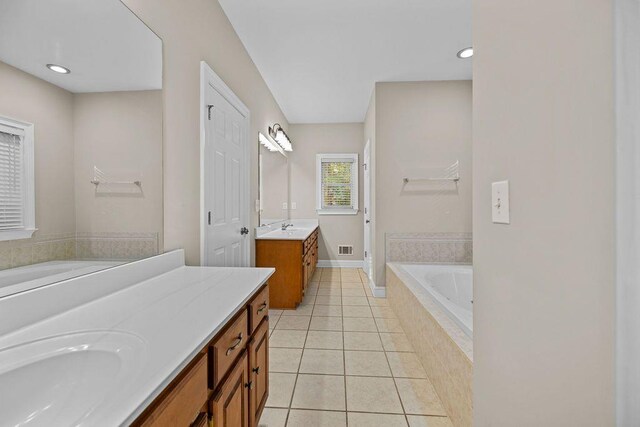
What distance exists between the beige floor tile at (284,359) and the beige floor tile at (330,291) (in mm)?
1458

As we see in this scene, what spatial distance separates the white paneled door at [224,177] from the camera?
2020mm

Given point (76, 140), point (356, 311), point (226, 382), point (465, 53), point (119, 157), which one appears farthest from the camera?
point (356, 311)

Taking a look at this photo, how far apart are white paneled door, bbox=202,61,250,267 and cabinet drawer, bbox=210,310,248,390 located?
3.10ft

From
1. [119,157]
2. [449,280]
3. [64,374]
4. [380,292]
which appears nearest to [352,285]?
[380,292]

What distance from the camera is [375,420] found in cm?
156

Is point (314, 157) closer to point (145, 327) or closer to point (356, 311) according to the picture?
point (356, 311)

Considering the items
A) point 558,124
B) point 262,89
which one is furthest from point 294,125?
point 558,124

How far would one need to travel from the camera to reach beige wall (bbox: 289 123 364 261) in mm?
5254

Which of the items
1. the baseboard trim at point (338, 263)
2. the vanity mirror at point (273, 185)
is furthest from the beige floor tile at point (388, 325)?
the baseboard trim at point (338, 263)

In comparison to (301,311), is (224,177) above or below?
above

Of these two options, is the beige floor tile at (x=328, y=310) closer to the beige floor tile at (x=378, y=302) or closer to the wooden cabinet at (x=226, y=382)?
the beige floor tile at (x=378, y=302)

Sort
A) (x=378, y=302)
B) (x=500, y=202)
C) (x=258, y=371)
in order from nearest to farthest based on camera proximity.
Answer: (x=500, y=202) < (x=258, y=371) < (x=378, y=302)

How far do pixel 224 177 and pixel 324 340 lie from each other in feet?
5.16

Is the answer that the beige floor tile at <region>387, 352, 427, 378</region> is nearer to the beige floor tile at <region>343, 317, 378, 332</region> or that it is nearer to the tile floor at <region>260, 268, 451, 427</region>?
the tile floor at <region>260, 268, 451, 427</region>
